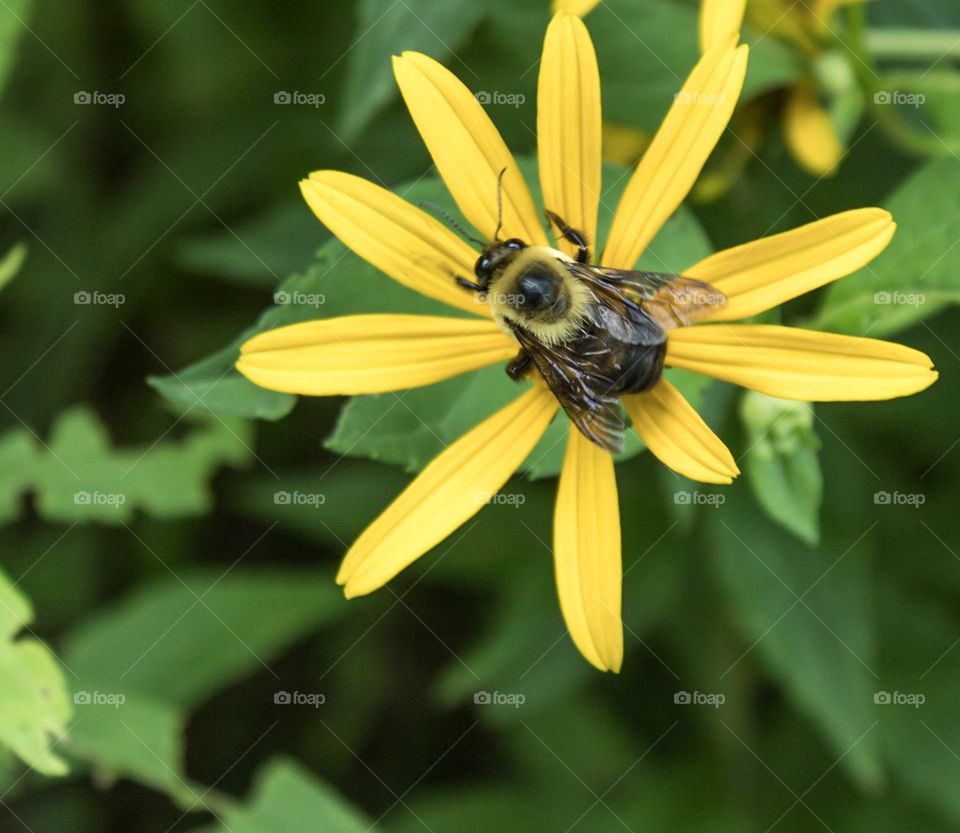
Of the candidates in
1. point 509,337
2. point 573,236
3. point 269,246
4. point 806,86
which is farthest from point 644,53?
point 269,246

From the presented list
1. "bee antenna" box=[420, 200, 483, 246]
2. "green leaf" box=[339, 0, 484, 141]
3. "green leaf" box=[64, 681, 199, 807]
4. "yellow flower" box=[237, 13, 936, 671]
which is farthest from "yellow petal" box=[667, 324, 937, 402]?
"green leaf" box=[64, 681, 199, 807]

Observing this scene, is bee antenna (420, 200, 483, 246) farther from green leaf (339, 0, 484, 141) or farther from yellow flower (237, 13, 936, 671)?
green leaf (339, 0, 484, 141)

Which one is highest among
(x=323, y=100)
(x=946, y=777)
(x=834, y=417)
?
(x=323, y=100)

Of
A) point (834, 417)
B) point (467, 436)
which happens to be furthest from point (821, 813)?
point (467, 436)

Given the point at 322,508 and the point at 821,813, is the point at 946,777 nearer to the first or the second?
the point at 821,813

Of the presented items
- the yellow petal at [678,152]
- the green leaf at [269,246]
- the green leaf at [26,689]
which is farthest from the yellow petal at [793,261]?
the green leaf at [26,689]

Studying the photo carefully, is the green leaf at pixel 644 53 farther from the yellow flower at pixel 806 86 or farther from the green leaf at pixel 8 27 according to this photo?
the green leaf at pixel 8 27
